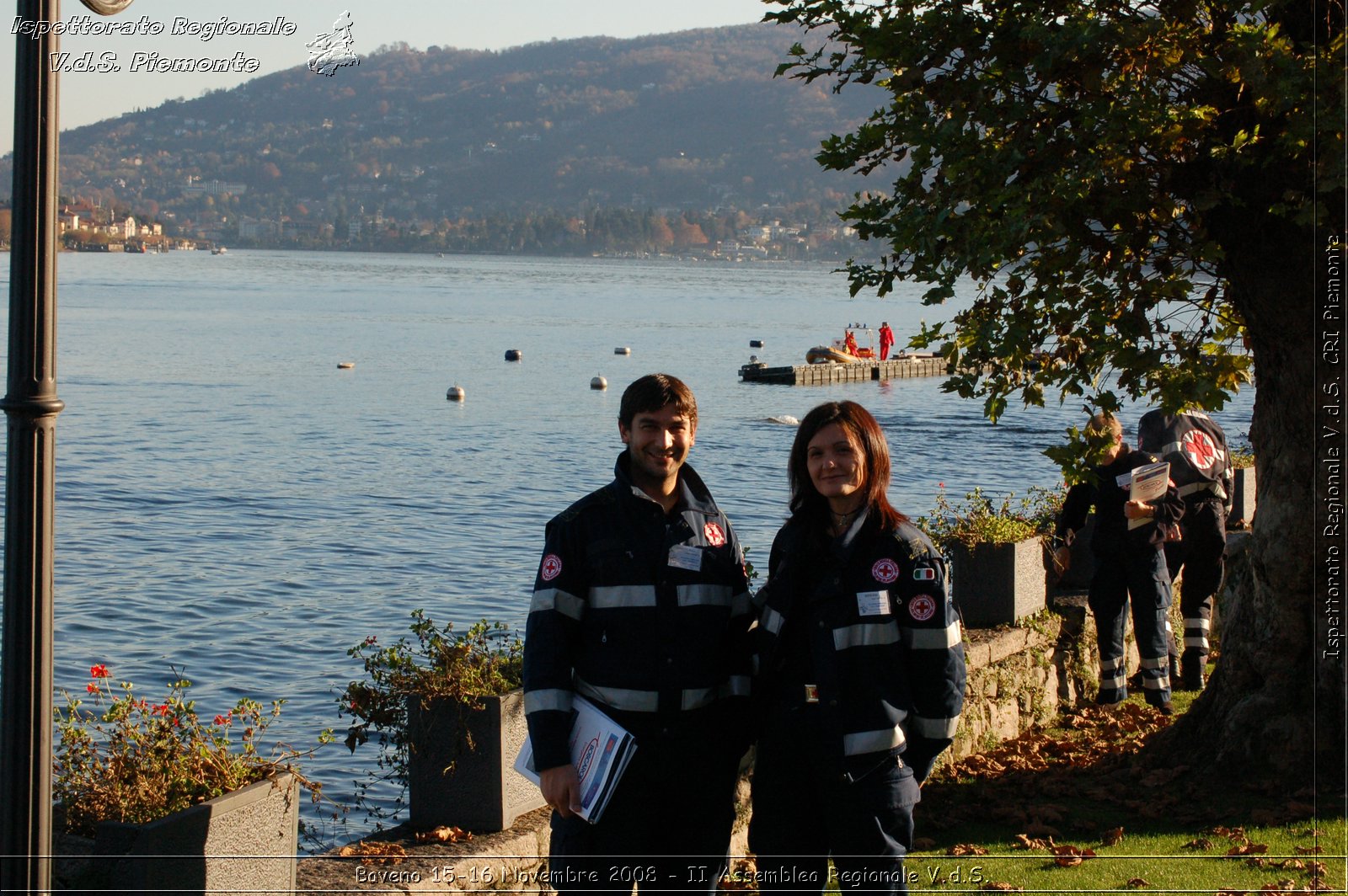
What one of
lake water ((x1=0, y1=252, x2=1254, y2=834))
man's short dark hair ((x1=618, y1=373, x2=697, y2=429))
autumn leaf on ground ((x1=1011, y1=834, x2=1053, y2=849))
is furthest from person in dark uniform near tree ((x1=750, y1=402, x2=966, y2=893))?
lake water ((x1=0, y1=252, x2=1254, y2=834))

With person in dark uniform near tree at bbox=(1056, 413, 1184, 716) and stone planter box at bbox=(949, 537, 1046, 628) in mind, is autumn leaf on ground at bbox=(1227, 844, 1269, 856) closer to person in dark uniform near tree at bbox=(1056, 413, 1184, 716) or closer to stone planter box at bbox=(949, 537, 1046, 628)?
stone planter box at bbox=(949, 537, 1046, 628)

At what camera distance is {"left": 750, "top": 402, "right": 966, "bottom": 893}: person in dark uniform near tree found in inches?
195

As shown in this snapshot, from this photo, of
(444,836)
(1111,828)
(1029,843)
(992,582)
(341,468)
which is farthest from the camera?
(341,468)

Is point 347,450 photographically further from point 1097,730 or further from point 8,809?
point 8,809

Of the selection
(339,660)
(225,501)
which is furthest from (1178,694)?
(225,501)

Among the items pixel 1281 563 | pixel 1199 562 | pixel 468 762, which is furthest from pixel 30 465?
pixel 1199 562

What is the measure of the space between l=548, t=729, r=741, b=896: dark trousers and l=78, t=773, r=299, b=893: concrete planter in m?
1.01

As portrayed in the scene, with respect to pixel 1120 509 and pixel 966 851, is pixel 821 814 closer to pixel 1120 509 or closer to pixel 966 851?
pixel 966 851

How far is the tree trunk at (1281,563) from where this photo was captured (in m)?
8.03

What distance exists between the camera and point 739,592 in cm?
518

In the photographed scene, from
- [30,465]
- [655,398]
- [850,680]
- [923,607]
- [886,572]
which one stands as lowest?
[850,680]

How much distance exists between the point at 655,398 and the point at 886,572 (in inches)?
39.2

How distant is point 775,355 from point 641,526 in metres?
76.1

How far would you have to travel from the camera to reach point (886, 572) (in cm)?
502
